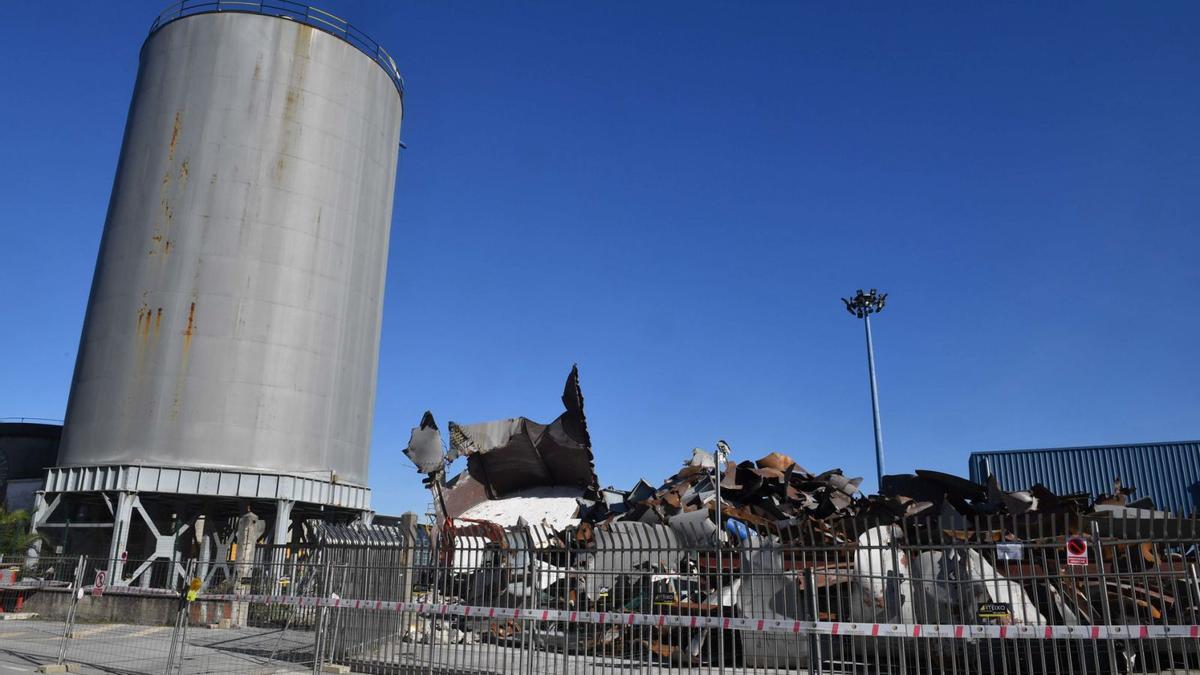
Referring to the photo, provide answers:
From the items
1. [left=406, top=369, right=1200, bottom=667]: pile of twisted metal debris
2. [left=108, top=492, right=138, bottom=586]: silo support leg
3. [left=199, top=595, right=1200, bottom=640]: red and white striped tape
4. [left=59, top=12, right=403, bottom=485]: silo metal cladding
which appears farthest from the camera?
[left=59, top=12, right=403, bottom=485]: silo metal cladding

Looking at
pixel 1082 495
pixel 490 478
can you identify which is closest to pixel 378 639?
pixel 1082 495

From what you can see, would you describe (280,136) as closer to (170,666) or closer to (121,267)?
(121,267)

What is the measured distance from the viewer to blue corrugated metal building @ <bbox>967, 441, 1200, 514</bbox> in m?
37.6

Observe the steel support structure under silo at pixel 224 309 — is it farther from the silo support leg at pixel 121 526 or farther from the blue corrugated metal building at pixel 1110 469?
the blue corrugated metal building at pixel 1110 469

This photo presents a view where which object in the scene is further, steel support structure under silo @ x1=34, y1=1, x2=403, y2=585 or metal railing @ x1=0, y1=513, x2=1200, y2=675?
steel support structure under silo @ x1=34, y1=1, x2=403, y2=585

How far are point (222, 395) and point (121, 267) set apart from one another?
6.21 meters

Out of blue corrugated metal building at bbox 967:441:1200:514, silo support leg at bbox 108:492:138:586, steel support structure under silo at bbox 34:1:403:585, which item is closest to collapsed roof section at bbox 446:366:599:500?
steel support structure under silo at bbox 34:1:403:585

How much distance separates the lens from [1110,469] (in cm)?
3909

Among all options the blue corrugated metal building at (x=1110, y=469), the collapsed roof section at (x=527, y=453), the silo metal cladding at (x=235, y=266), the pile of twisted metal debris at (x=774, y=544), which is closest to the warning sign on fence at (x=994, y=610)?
the pile of twisted metal debris at (x=774, y=544)

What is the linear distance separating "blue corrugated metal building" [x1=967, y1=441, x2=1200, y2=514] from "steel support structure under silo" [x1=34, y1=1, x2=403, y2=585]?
31910 mm

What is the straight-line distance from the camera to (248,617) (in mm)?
19734

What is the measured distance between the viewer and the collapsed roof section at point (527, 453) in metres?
28.5

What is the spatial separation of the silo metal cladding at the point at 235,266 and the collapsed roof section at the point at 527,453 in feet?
17.9

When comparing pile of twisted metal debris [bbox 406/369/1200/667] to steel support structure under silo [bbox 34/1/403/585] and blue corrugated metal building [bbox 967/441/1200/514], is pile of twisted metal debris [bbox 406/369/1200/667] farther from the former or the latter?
blue corrugated metal building [bbox 967/441/1200/514]
